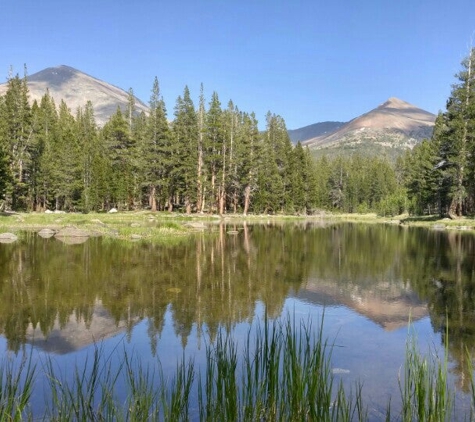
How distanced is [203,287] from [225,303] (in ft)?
8.53

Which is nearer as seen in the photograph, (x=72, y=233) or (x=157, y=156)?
(x=72, y=233)

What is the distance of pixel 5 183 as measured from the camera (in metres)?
46.7

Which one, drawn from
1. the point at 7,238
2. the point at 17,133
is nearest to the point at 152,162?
the point at 17,133

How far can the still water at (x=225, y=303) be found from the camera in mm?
8977

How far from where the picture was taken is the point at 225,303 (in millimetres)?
13445

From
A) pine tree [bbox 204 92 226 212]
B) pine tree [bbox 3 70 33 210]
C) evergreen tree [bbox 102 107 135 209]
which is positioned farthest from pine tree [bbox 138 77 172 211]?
pine tree [bbox 3 70 33 210]

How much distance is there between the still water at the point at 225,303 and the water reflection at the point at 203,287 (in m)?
0.05

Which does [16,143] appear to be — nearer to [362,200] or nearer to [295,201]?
[295,201]

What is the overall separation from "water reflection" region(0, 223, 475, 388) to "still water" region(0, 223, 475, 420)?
52 mm

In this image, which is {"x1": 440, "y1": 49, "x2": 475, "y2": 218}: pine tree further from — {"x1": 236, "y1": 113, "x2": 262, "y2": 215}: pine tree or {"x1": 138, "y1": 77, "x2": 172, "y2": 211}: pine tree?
{"x1": 138, "y1": 77, "x2": 172, "y2": 211}: pine tree

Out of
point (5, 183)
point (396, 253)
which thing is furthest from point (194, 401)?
point (5, 183)

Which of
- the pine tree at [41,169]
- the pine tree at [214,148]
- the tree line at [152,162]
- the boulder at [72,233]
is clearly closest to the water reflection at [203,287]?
the boulder at [72,233]

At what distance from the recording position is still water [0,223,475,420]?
898cm

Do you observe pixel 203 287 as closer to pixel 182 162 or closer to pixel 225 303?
pixel 225 303
